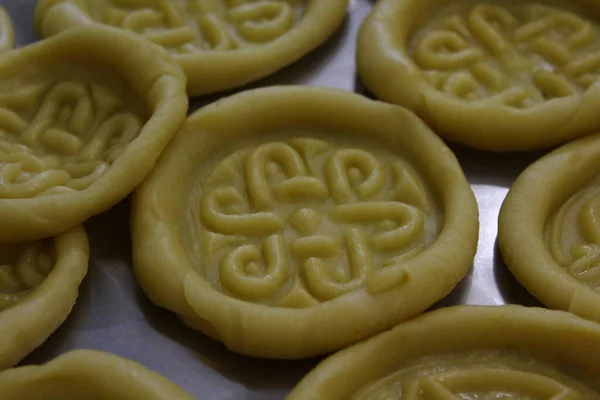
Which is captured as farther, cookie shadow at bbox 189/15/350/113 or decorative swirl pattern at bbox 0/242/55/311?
cookie shadow at bbox 189/15/350/113

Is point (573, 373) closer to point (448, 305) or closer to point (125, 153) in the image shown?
point (448, 305)

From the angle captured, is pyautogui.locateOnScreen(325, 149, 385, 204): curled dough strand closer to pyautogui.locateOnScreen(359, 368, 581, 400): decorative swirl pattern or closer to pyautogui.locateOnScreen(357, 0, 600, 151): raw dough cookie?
pyautogui.locateOnScreen(357, 0, 600, 151): raw dough cookie

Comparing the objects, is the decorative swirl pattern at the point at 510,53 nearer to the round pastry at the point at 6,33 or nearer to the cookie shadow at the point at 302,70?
the cookie shadow at the point at 302,70

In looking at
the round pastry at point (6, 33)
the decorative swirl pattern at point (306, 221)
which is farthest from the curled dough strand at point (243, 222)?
the round pastry at point (6, 33)

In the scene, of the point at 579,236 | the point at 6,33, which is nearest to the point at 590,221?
the point at 579,236

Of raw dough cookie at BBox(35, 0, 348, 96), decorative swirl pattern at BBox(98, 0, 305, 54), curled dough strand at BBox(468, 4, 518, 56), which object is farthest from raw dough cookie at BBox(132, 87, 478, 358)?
curled dough strand at BBox(468, 4, 518, 56)

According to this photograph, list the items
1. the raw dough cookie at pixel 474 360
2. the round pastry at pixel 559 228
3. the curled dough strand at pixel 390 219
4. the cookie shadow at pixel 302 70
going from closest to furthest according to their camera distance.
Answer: the raw dough cookie at pixel 474 360 → the round pastry at pixel 559 228 → the curled dough strand at pixel 390 219 → the cookie shadow at pixel 302 70

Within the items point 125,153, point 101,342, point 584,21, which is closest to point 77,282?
point 101,342
